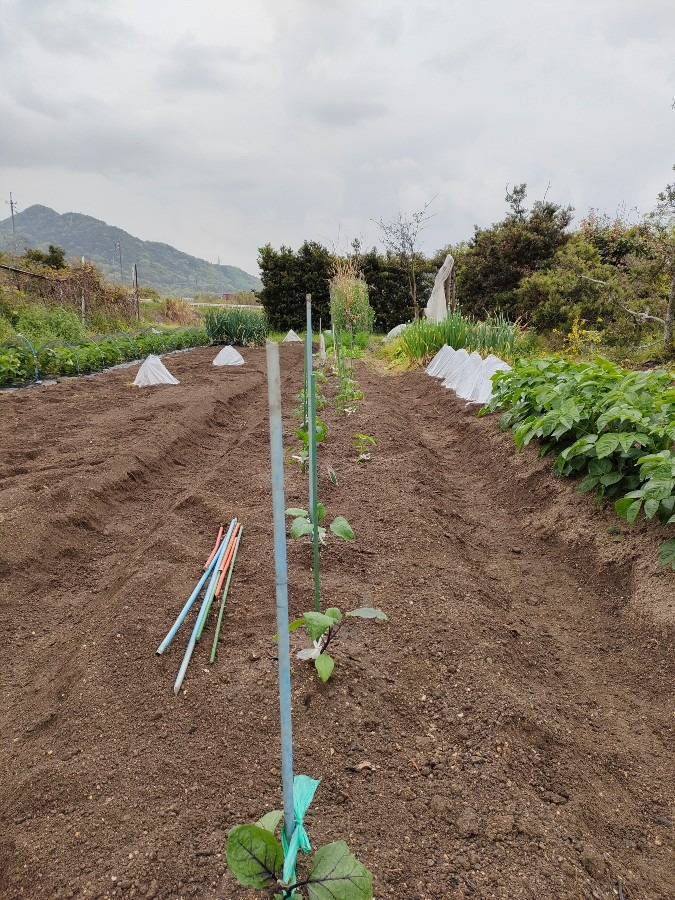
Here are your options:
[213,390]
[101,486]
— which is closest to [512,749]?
[101,486]

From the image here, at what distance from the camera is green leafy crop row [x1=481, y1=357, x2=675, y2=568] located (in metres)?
2.51

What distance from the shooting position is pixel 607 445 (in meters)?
2.84

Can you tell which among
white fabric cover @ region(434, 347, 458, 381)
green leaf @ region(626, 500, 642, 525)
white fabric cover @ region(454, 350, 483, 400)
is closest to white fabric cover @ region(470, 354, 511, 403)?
white fabric cover @ region(454, 350, 483, 400)

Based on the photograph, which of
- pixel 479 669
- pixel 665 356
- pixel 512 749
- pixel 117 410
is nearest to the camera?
pixel 512 749

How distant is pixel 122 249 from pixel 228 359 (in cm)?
10495

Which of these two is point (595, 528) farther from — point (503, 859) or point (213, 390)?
point (213, 390)

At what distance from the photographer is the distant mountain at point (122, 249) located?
99050mm

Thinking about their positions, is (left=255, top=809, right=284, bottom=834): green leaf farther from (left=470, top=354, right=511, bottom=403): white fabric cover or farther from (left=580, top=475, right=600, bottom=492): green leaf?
(left=470, top=354, right=511, bottom=403): white fabric cover

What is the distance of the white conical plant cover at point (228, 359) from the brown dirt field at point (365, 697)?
26.4 ft

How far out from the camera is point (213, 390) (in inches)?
307

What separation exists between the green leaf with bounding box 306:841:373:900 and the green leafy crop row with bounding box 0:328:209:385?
8.39m

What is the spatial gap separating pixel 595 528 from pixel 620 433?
0.56m

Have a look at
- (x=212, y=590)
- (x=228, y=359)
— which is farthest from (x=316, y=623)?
(x=228, y=359)

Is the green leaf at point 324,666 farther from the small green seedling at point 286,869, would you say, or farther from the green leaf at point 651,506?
the green leaf at point 651,506
